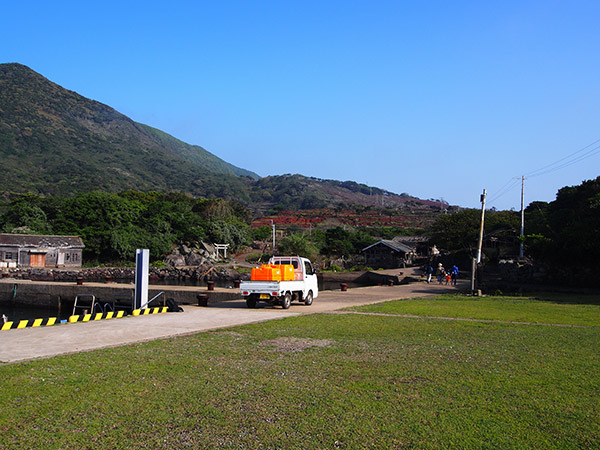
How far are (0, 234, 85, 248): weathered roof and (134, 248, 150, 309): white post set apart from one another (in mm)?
45467

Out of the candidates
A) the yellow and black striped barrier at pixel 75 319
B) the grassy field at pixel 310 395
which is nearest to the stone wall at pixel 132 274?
the yellow and black striped barrier at pixel 75 319

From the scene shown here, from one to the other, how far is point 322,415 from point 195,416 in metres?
1.50

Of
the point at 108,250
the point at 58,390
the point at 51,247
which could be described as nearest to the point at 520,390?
the point at 58,390

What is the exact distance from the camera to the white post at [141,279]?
68.5 ft

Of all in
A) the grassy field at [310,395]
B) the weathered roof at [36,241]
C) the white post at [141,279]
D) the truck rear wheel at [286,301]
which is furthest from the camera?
the weathered roof at [36,241]

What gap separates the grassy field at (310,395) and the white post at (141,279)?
31.9 ft

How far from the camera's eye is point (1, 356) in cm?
957

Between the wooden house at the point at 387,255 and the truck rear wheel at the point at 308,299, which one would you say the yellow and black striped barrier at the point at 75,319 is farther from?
the wooden house at the point at 387,255

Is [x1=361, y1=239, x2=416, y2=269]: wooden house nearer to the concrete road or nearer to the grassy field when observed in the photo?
the concrete road

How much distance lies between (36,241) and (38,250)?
3.63ft

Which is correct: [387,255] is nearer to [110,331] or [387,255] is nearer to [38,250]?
[38,250]

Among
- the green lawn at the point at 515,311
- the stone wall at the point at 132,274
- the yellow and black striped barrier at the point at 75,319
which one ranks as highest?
the green lawn at the point at 515,311

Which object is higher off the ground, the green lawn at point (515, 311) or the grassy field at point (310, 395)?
the grassy field at point (310, 395)

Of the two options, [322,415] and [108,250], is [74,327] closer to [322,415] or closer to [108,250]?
[322,415]
